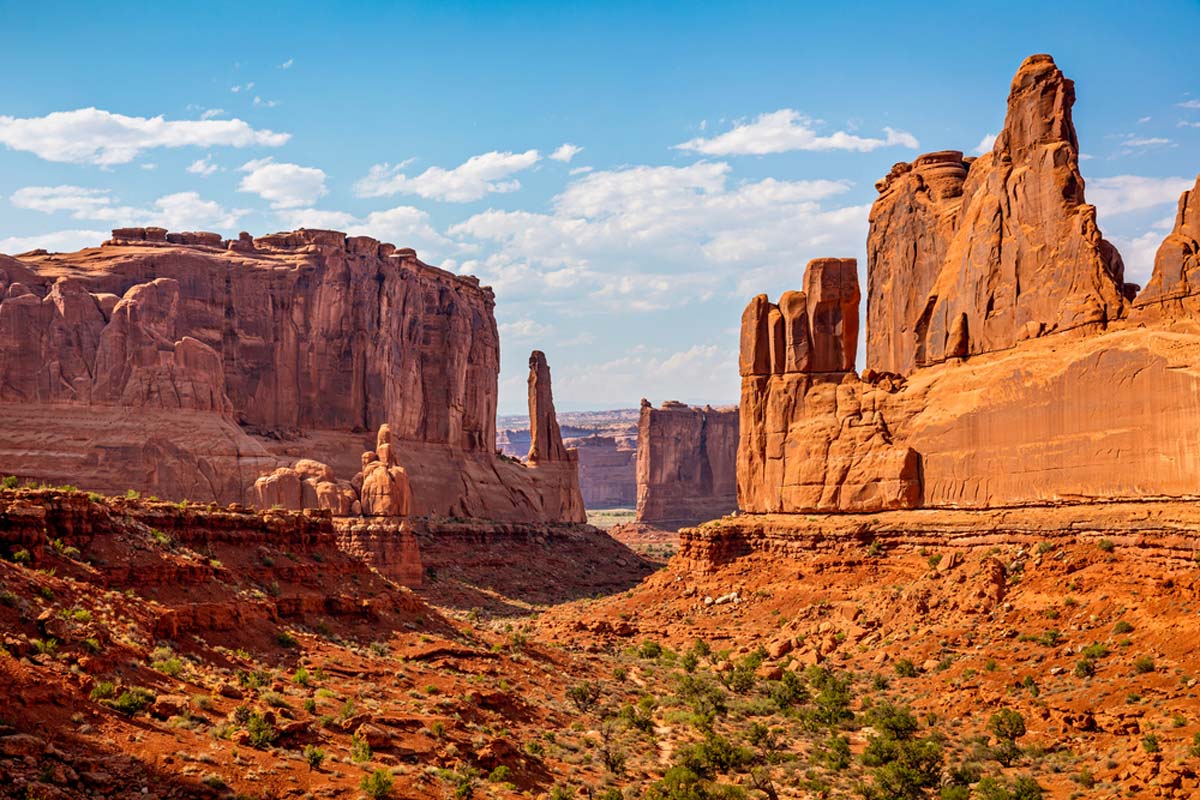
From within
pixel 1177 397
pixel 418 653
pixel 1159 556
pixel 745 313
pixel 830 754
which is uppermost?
pixel 745 313

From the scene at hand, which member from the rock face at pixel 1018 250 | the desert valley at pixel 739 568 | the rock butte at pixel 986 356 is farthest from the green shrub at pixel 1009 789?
the rock face at pixel 1018 250

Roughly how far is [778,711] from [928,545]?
1204 cm

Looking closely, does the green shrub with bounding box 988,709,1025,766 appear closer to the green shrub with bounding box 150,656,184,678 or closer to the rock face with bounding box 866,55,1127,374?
the rock face with bounding box 866,55,1127,374

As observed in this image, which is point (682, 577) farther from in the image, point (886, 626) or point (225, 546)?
point (225, 546)

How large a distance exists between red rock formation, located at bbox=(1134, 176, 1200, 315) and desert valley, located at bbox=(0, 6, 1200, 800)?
0.10m

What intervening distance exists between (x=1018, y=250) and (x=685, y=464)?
113165mm

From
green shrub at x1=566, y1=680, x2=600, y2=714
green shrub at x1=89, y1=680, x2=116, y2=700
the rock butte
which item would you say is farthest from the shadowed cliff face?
green shrub at x1=89, y1=680, x2=116, y2=700

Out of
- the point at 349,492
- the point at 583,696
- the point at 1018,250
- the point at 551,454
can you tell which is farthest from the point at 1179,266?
the point at 551,454

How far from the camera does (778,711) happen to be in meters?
42.7

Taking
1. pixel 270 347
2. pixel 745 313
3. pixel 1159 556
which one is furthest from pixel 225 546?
pixel 270 347

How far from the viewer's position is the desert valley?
88.5 ft

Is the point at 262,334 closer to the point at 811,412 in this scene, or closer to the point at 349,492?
the point at 349,492

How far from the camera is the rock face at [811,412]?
186 feet

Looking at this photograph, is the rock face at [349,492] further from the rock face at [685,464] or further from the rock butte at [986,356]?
the rock face at [685,464]
